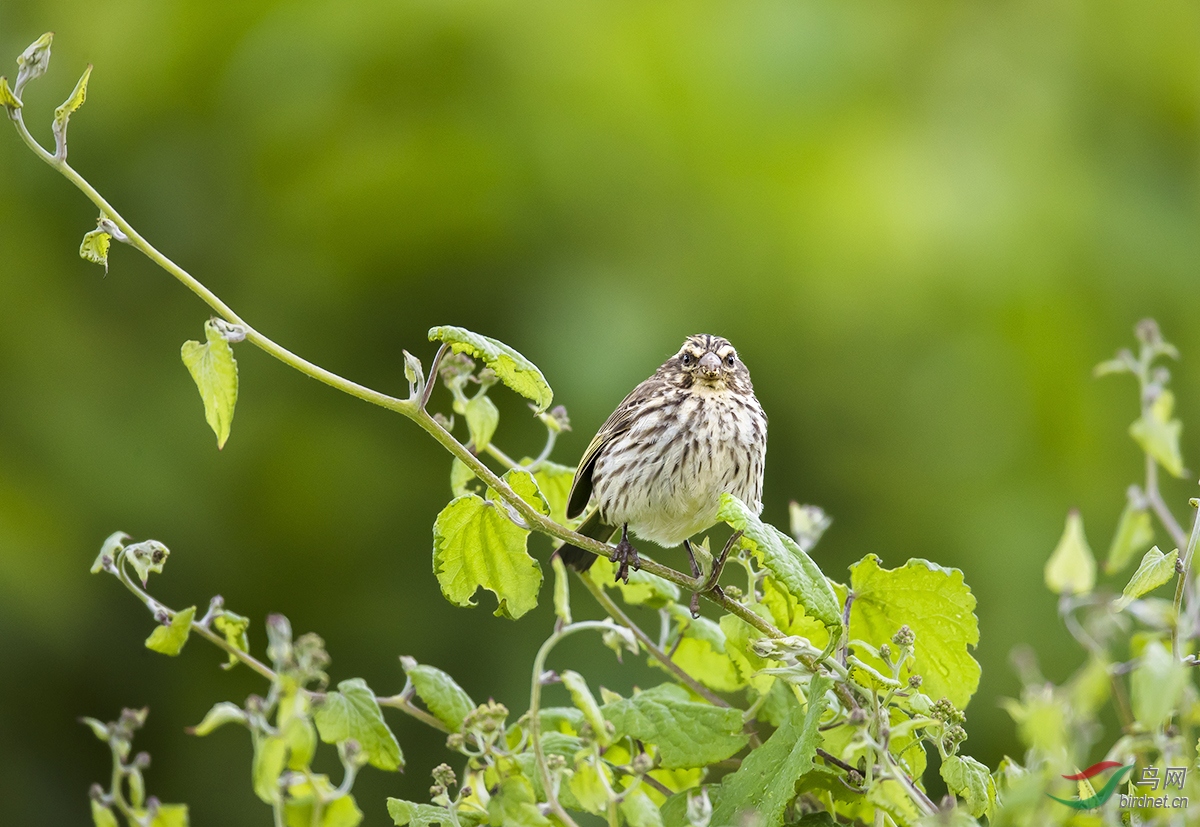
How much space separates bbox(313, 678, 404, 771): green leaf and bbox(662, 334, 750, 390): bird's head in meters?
1.71

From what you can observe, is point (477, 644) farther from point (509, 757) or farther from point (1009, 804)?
point (1009, 804)

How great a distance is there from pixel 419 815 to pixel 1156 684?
3.52 feet

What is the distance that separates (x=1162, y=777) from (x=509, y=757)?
2.68ft

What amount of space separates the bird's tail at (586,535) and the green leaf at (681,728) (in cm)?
102

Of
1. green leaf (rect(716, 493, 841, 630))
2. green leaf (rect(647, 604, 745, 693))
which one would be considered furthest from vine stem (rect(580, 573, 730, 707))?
green leaf (rect(716, 493, 841, 630))

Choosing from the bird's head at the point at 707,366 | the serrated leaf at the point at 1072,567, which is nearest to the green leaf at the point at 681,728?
the serrated leaf at the point at 1072,567

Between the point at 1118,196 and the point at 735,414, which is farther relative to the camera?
the point at 1118,196

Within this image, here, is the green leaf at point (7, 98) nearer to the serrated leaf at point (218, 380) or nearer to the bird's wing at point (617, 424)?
the serrated leaf at point (218, 380)

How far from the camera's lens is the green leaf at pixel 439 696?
2.10m

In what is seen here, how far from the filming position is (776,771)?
1.83m

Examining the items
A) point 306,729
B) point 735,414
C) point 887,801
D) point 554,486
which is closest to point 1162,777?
point 887,801

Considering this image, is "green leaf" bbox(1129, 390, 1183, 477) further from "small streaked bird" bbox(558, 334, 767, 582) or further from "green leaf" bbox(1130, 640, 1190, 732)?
"small streaked bird" bbox(558, 334, 767, 582)

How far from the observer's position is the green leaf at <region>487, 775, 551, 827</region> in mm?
1633

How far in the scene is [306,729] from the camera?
1300 mm
